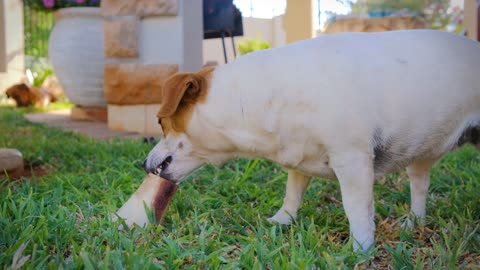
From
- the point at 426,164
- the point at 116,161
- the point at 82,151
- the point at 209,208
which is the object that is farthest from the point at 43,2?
the point at 426,164

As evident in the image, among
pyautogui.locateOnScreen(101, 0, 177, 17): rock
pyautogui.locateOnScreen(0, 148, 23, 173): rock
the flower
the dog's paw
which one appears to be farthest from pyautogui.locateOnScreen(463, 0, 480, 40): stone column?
the flower

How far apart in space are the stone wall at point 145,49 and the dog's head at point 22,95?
4349mm

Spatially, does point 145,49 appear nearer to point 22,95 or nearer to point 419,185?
point 419,185

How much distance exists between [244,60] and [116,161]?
1663 mm

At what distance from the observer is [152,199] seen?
2291 mm

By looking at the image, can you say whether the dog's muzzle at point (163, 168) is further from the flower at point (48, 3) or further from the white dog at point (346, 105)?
the flower at point (48, 3)

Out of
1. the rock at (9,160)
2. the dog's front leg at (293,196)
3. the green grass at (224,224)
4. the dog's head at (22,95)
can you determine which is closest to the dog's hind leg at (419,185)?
the green grass at (224,224)

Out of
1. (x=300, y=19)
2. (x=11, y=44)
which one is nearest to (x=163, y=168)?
(x=300, y=19)

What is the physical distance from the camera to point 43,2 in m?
6.89

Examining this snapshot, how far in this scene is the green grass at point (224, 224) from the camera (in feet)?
5.83

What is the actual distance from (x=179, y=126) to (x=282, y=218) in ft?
1.98

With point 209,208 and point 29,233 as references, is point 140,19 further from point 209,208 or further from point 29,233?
point 29,233

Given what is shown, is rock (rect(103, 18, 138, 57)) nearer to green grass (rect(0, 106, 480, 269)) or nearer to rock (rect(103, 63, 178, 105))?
rock (rect(103, 63, 178, 105))

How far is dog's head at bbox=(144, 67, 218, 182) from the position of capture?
84.0 inches
